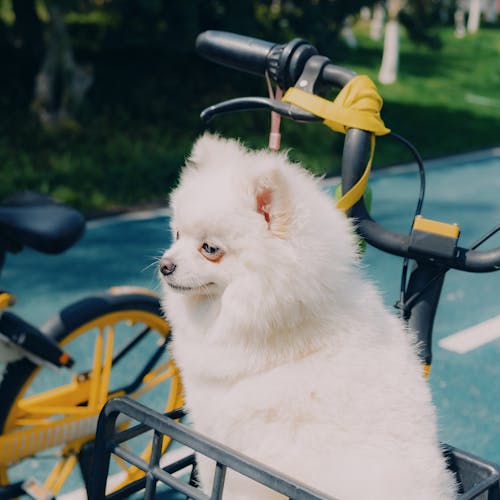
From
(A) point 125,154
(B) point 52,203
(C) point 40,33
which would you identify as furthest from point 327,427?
(C) point 40,33

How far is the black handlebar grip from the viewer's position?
204 centimetres

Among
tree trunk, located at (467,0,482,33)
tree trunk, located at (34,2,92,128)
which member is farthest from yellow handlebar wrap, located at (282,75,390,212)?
tree trunk, located at (467,0,482,33)

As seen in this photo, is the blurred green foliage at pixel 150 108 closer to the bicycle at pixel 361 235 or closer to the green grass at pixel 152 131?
the green grass at pixel 152 131

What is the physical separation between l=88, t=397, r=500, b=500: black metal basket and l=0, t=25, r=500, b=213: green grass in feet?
23.3

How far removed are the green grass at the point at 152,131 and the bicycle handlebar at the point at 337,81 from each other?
258 inches

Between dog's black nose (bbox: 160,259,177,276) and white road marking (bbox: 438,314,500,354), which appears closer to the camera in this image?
dog's black nose (bbox: 160,259,177,276)

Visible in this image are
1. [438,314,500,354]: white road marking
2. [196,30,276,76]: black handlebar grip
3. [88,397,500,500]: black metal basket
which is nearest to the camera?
[88,397,500,500]: black metal basket

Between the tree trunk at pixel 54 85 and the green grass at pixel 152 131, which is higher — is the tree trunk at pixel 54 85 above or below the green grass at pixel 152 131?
above

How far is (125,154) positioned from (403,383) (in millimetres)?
9009

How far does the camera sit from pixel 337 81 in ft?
6.25

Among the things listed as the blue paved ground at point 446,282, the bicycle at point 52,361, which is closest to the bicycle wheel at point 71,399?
the bicycle at point 52,361

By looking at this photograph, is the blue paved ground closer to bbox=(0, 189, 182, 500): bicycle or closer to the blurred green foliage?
bbox=(0, 189, 182, 500): bicycle

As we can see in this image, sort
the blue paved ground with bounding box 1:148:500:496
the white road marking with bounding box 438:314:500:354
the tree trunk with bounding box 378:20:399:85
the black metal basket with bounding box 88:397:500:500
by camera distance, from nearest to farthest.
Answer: the black metal basket with bounding box 88:397:500:500, the blue paved ground with bounding box 1:148:500:496, the white road marking with bounding box 438:314:500:354, the tree trunk with bounding box 378:20:399:85

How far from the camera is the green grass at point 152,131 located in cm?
917
